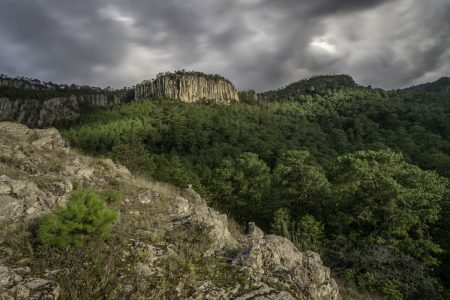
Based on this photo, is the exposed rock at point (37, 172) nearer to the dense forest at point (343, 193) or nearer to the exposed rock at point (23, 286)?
the exposed rock at point (23, 286)

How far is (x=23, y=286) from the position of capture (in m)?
4.99

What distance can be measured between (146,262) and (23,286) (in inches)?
76.4

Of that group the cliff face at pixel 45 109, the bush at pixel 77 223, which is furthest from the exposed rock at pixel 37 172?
the cliff face at pixel 45 109

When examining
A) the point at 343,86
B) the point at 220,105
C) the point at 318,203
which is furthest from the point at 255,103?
the point at 318,203

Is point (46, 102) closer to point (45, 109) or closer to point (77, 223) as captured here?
point (45, 109)

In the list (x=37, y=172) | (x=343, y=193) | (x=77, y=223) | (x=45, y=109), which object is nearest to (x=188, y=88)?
(x=45, y=109)

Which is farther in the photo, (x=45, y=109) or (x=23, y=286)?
(x=45, y=109)

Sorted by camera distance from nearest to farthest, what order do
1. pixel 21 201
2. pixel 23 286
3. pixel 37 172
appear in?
pixel 23 286 < pixel 21 201 < pixel 37 172

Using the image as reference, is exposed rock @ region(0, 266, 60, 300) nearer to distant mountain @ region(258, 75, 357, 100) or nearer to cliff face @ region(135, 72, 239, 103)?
cliff face @ region(135, 72, 239, 103)

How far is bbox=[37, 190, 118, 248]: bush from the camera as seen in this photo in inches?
229

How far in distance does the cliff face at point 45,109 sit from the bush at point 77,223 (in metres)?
140

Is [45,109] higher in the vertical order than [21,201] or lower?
higher

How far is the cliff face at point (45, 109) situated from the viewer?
138m

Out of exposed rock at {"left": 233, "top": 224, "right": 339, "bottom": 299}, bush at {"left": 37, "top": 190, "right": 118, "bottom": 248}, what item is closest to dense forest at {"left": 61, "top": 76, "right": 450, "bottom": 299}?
exposed rock at {"left": 233, "top": 224, "right": 339, "bottom": 299}
